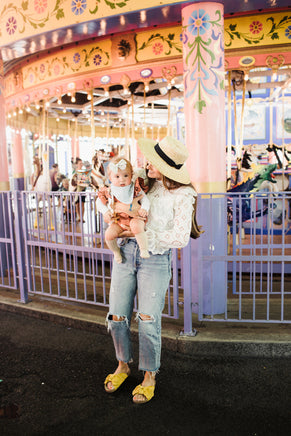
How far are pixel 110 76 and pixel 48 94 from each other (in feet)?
5.43

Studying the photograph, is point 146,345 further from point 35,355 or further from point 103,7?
point 103,7

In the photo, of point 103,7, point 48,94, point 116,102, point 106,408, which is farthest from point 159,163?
point 116,102

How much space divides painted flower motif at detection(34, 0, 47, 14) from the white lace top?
3.92 m

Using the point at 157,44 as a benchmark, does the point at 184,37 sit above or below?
below

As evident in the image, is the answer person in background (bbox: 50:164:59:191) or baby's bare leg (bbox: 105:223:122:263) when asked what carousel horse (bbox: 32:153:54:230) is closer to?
person in background (bbox: 50:164:59:191)

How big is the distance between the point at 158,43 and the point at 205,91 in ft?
7.59

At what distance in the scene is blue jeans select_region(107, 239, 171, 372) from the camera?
2.68 meters

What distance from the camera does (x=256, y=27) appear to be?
5477 millimetres

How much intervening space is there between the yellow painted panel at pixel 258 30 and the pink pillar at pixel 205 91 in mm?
1439

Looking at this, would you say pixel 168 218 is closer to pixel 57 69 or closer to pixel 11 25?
pixel 11 25

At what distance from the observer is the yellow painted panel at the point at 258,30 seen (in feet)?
17.8

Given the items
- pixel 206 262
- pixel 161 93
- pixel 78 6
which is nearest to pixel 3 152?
pixel 78 6

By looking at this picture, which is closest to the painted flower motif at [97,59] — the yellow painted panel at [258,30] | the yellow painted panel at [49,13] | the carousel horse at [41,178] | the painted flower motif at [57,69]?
the painted flower motif at [57,69]

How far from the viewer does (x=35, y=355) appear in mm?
3641
